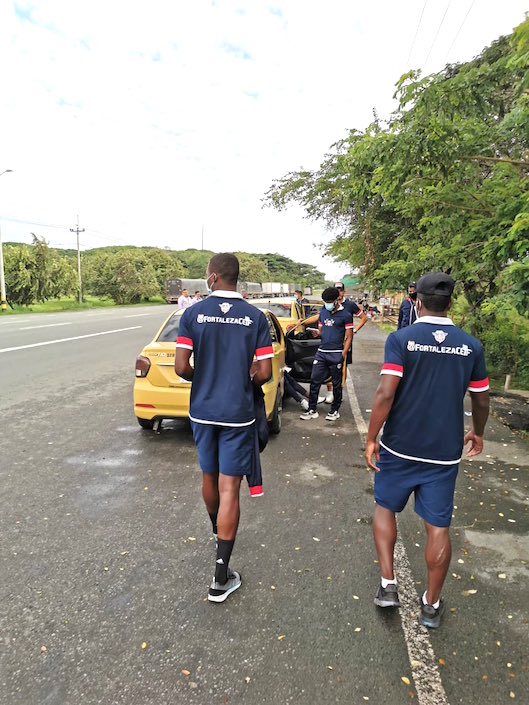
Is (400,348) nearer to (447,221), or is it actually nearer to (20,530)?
(20,530)

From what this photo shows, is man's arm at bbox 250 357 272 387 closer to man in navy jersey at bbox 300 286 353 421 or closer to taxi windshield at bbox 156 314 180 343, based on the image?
taxi windshield at bbox 156 314 180 343

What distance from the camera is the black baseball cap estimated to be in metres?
2.46

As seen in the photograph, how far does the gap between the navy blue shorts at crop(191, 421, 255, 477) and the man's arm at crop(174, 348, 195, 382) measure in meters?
0.31

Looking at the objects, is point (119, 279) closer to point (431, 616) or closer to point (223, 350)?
point (223, 350)

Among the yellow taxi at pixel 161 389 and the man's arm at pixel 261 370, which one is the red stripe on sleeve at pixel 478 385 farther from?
the yellow taxi at pixel 161 389

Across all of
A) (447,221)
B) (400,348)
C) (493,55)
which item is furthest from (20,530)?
(493,55)

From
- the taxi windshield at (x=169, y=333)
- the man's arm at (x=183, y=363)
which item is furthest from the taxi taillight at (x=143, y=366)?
the man's arm at (x=183, y=363)

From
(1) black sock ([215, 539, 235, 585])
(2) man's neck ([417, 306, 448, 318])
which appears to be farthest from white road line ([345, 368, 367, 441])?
(2) man's neck ([417, 306, 448, 318])

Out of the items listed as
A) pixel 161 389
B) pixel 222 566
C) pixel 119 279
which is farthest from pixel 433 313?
pixel 119 279

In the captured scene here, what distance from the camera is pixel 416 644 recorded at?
2361 millimetres

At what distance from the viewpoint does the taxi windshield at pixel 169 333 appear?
5.85 meters

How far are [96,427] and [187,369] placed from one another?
376 cm

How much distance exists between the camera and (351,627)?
2.47 metres

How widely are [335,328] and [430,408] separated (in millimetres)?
4138
